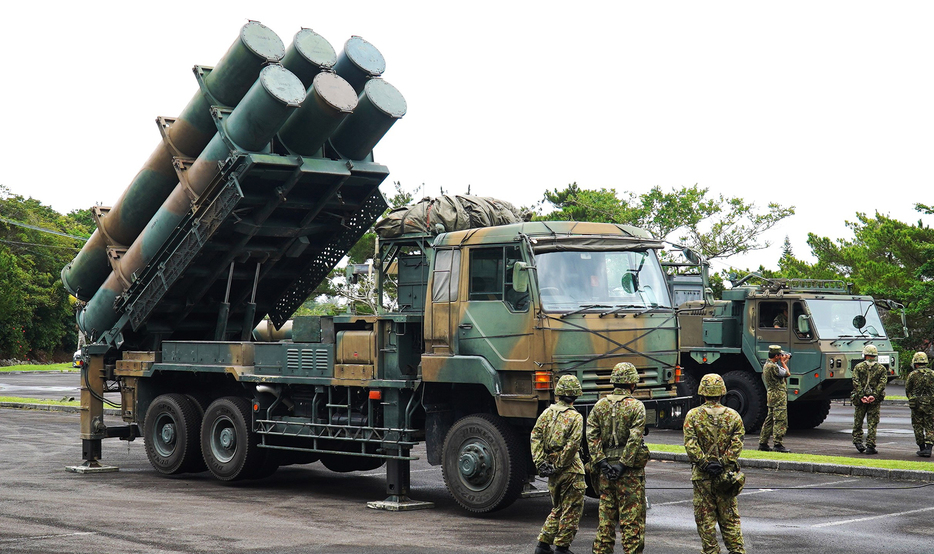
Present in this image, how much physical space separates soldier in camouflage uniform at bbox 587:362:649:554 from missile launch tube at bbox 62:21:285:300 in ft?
19.0

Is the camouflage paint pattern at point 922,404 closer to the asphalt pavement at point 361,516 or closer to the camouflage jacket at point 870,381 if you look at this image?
the camouflage jacket at point 870,381

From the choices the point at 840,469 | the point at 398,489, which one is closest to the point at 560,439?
the point at 398,489

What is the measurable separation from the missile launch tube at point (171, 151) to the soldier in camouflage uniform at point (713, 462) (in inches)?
253

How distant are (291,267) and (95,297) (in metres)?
2.64

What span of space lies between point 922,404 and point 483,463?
7992mm

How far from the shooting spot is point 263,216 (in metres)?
12.0

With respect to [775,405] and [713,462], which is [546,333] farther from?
[775,405]

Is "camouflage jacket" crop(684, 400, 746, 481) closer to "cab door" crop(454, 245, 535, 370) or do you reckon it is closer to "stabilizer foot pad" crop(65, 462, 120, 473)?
"cab door" crop(454, 245, 535, 370)

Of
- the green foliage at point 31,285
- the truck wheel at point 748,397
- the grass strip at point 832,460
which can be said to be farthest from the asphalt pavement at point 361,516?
the green foliage at point 31,285

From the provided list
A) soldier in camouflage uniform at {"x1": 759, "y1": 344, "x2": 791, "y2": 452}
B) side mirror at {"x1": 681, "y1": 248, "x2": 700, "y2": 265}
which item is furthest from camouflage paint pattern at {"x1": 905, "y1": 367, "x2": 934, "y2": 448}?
side mirror at {"x1": 681, "y1": 248, "x2": 700, "y2": 265}

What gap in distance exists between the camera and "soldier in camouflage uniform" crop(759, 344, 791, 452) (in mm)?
15070

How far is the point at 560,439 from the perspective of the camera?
26.2 ft

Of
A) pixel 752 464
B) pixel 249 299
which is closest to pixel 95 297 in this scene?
pixel 249 299

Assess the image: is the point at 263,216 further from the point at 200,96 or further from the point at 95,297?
the point at 95,297
